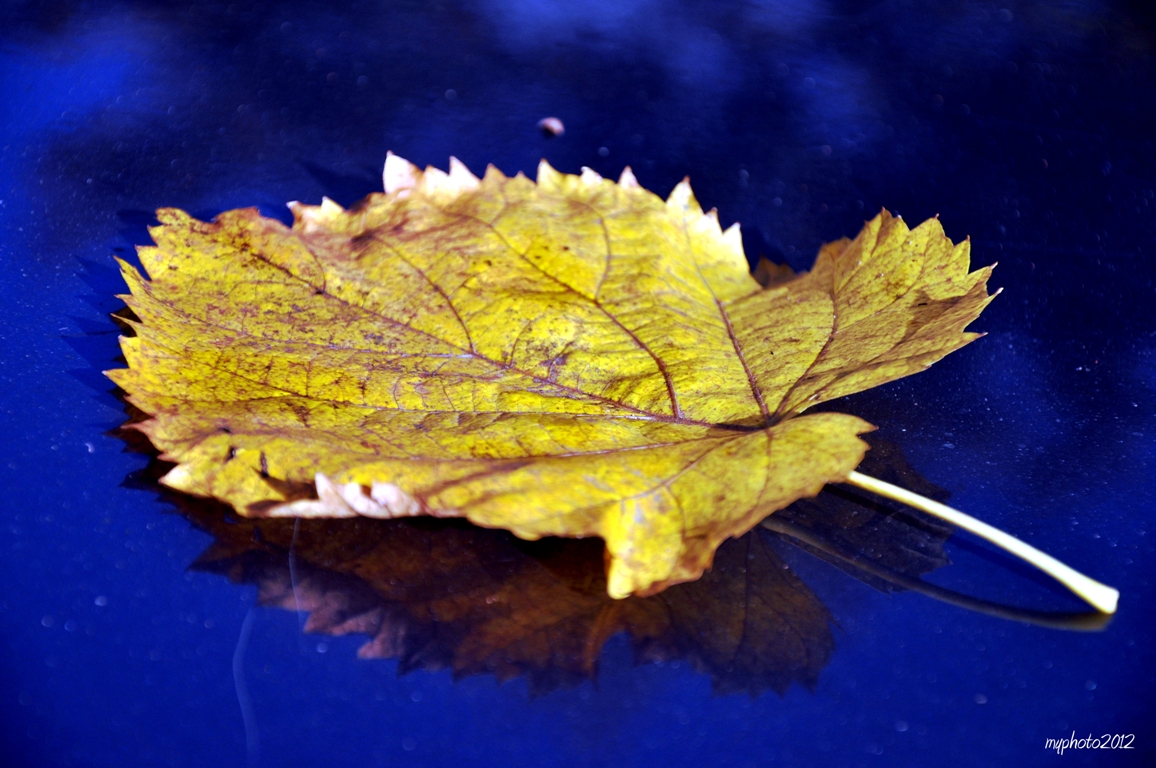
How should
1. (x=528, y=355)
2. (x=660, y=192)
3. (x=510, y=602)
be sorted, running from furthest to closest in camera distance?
(x=660, y=192), (x=528, y=355), (x=510, y=602)

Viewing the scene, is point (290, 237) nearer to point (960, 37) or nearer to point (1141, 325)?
point (1141, 325)

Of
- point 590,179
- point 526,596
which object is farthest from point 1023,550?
point 590,179

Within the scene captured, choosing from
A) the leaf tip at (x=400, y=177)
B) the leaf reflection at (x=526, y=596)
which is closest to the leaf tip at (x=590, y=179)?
the leaf tip at (x=400, y=177)

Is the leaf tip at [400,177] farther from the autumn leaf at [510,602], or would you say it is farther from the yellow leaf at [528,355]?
the autumn leaf at [510,602]

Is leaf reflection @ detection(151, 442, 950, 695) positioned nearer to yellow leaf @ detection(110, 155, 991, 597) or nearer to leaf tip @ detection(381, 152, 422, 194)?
yellow leaf @ detection(110, 155, 991, 597)

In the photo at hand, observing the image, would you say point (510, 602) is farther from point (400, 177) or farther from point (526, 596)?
point (400, 177)

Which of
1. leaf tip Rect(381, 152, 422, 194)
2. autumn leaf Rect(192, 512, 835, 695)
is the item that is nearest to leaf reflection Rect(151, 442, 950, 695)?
autumn leaf Rect(192, 512, 835, 695)

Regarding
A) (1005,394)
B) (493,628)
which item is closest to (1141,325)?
(1005,394)
